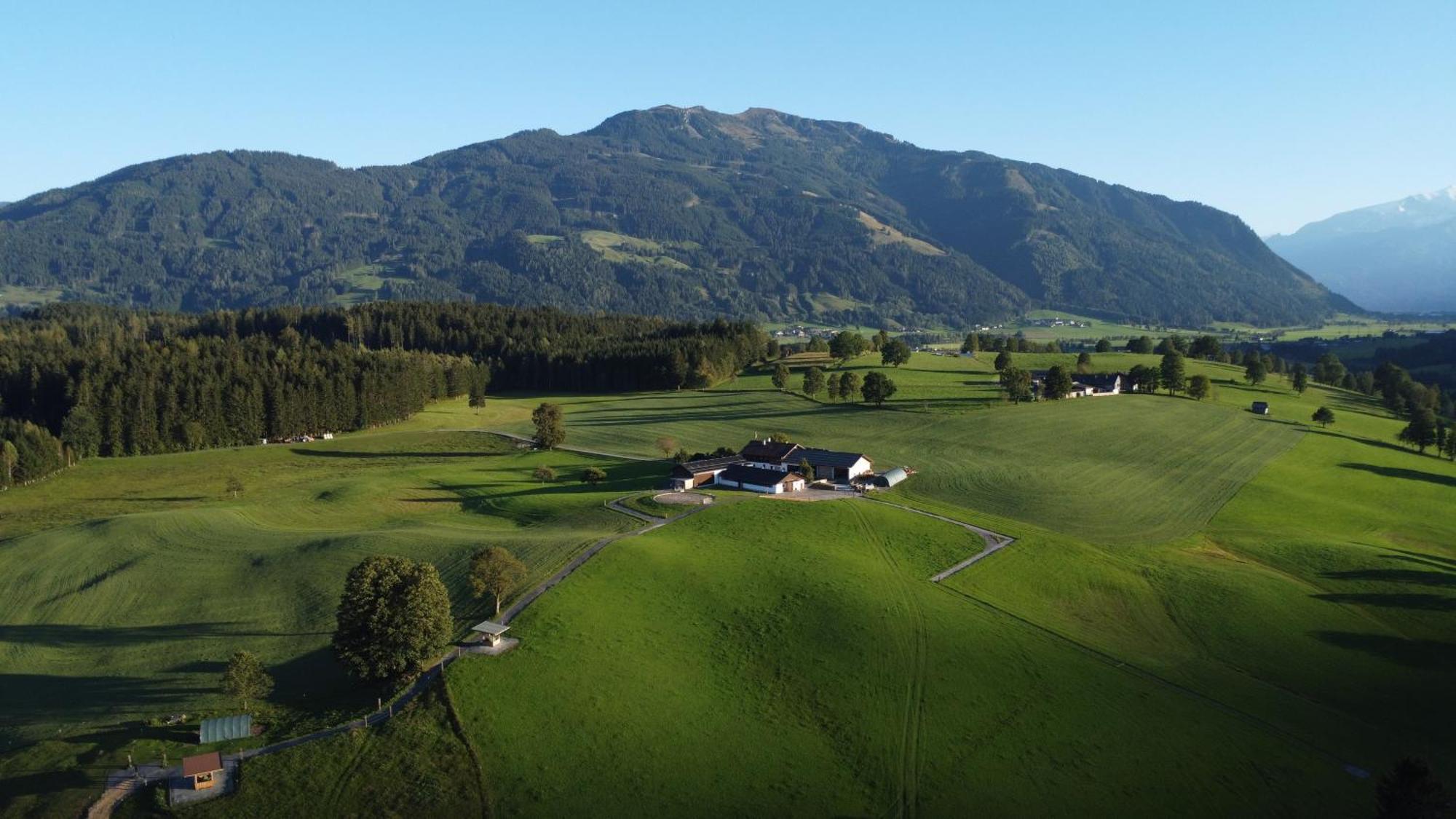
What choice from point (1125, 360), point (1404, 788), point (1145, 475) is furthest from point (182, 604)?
point (1125, 360)

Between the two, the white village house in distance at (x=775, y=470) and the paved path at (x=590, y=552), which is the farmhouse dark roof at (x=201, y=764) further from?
the white village house in distance at (x=775, y=470)

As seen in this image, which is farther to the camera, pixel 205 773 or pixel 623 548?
pixel 623 548

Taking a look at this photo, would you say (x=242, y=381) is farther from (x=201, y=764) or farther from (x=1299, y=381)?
(x=1299, y=381)

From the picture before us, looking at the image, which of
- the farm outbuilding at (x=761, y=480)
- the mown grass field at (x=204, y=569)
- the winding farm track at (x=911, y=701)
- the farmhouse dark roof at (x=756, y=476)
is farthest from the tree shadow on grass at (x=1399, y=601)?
the mown grass field at (x=204, y=569)

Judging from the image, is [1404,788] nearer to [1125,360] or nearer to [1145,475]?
[1145,475]

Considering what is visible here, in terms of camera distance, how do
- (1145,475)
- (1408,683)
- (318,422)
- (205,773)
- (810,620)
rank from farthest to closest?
(318,422) < (1145,475) < (810,620) < (1408,683) < (205,773)

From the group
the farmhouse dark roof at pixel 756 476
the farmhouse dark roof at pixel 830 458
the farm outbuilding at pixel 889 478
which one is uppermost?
the farmhouse dark roof at pixel 830 458

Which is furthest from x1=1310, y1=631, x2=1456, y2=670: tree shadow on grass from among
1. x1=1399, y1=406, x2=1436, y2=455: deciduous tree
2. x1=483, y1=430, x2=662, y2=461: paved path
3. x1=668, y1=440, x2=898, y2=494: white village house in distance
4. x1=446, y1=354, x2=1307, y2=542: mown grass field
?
x1=1399, y1=406, x2=1436, y2=455: deciduous tree
